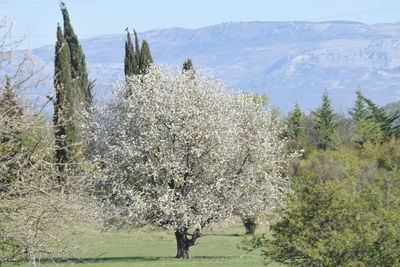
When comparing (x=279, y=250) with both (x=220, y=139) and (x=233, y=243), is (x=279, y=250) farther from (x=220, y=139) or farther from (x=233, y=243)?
(x=233, y=243)

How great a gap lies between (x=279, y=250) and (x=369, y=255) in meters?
2.03

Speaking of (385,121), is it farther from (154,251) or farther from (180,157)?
(180,157)

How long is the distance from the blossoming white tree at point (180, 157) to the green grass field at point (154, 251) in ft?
5.69

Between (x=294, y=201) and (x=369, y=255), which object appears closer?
(x=369, y=255)

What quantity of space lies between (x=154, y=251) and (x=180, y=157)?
9.92m

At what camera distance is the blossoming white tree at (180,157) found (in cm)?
3056

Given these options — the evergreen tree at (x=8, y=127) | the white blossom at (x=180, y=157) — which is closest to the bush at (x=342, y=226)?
the evergreen tree at (x=8, y=127)

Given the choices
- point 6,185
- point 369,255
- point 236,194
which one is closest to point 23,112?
point 6,185

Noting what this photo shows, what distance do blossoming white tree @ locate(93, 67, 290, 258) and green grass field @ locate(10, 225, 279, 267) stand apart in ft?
5.69

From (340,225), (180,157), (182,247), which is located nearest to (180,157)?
(180,157)

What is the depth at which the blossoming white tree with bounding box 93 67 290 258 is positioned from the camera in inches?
1203

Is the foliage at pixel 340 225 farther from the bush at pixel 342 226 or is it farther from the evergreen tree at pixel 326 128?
the evergreen tree at pixel 326 128

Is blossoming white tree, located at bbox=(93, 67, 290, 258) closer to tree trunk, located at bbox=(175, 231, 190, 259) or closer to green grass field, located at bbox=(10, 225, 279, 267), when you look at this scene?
tree trunk, located at bbox=(175, 231, 190, 259)

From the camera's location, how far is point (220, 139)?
30.7m
